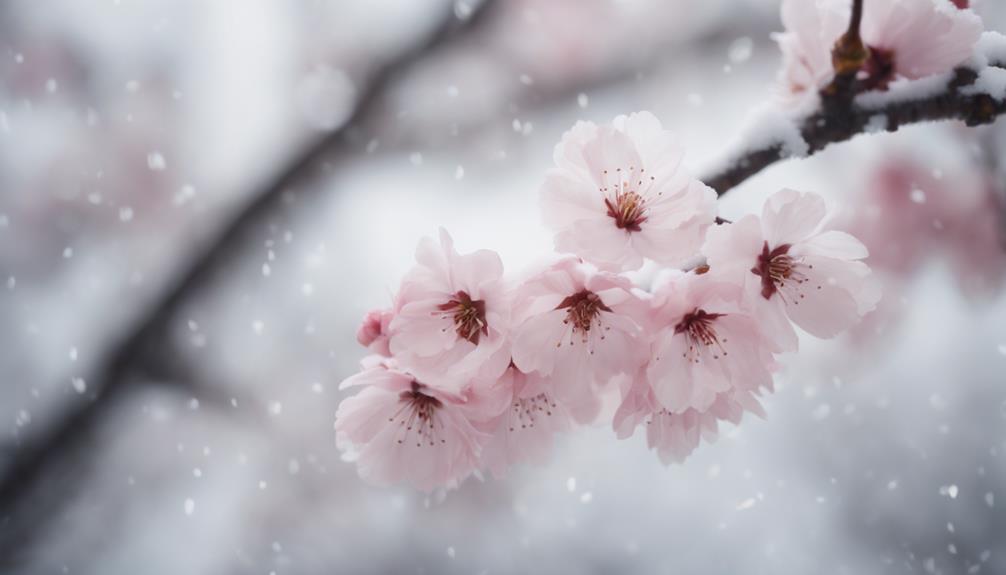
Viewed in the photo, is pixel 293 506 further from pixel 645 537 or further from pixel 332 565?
pixel 645 537

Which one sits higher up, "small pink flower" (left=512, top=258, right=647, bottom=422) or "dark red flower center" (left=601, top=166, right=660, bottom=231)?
"dark red flower center" (left=601, top=166, right=660, bottom=231)

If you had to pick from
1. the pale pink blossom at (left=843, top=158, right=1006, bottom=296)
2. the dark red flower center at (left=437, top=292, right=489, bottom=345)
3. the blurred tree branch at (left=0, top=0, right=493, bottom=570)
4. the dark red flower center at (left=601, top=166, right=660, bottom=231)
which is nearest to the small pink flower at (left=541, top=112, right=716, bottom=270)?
the dark red flower center at (left=601, top=166, right=660, bottom=231)

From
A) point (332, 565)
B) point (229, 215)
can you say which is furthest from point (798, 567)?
point (229, 215)

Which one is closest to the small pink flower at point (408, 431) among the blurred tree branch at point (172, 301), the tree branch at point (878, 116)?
the tree branch at point (878, 116)

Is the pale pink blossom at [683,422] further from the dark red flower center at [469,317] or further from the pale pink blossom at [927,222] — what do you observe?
the pale pink blossom at [927,222]

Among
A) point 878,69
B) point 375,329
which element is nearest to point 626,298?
point 375,329

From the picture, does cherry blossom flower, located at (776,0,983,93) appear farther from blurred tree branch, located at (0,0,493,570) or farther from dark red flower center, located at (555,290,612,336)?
blurred tree branch, located at (0,0,493,570)
